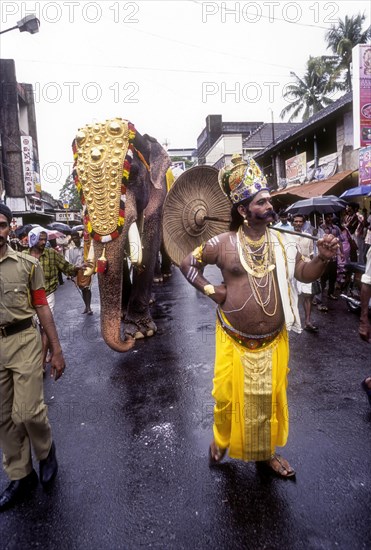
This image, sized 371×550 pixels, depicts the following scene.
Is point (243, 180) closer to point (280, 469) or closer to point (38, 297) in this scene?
point (38, 297)

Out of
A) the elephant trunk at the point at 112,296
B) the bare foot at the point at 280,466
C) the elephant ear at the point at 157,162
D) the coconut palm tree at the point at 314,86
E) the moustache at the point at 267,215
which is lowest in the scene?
the bare foot at the point at 280,466

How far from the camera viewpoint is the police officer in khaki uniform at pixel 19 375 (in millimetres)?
2523

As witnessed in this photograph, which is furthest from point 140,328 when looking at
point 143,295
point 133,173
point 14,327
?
point 14,327

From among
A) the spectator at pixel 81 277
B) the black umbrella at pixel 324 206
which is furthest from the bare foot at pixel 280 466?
the black umbrella at pixel 324 206

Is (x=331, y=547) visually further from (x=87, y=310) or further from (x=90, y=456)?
(x=87, y=310)

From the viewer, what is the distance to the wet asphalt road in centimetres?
223

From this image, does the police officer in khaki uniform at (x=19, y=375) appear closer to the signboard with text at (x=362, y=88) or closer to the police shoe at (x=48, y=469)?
the police shoe at (x=48, y=469)

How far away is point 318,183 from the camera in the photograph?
15.1 metres

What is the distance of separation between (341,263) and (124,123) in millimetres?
5499

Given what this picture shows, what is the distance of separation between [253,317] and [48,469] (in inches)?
66.9

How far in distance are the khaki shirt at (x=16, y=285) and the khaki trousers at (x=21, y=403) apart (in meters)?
0.13

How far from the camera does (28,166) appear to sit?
2433 cm

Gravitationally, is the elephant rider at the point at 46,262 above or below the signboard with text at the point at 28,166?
below

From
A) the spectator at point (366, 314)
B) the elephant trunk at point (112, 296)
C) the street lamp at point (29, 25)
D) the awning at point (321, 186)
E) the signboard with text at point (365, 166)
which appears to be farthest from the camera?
the awning at point (321, 186)
